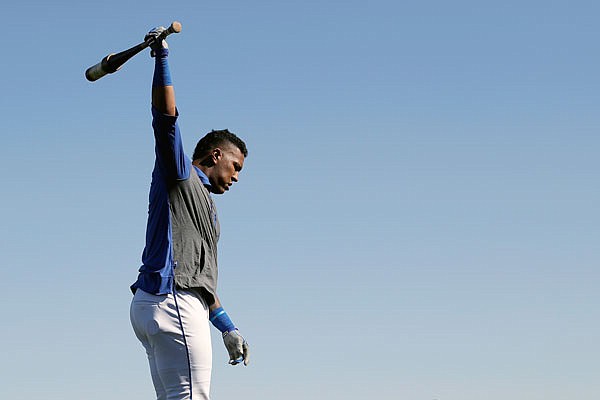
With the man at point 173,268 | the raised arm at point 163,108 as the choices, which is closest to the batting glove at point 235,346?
the man at point 173,268

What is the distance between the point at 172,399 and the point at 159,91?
6.50 feet

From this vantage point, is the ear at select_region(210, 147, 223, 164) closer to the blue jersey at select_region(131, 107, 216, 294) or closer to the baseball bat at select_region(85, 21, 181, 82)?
the blue jersey at select_region(131, 107, 216, 294)

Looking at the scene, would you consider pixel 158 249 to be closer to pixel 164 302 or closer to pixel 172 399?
pixel 164 302

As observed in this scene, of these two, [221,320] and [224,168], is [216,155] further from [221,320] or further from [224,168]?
[221,320]

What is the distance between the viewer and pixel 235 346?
7047 mm

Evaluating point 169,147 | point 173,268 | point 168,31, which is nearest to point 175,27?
point 168,31

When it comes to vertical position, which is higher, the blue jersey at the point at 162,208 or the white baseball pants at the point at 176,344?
the blue jersey at the point at 162,208

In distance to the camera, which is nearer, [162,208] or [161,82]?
[161,82]

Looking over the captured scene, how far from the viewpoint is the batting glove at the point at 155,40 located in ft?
19.8

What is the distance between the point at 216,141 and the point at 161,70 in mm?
994

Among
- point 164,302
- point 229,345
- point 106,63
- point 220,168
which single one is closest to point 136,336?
point 164,302

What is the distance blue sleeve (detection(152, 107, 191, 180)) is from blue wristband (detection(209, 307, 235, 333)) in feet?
3.89

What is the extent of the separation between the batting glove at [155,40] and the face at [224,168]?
1056 mm

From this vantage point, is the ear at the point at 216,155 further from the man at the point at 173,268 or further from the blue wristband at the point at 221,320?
the blue wristband at the point at 221,320
